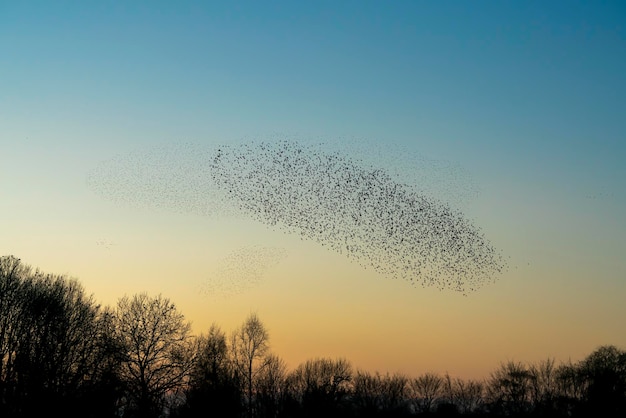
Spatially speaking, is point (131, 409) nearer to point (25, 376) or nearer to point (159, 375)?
point (159, 375)

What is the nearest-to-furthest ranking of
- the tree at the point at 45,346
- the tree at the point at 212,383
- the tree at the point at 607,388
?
the tree at the point at 45,346 → the tree at the point at 212,383 → the tree at the point at 607,388

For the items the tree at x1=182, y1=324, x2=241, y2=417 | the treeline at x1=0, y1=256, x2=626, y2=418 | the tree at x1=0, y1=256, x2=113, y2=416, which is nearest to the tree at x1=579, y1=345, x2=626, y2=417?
the treeline at x1=0, y1=256, x2=626, y2=418

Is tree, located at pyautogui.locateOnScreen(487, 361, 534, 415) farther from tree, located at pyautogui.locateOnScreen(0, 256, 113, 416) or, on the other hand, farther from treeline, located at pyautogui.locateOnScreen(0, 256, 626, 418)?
tree, located at pyautogui.locateOnScreen(0, 256, 113, 416)

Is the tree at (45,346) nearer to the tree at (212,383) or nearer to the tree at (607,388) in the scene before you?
the tree at (212,383)

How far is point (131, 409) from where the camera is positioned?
62.4 m

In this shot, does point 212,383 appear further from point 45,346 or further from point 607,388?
point 607,388

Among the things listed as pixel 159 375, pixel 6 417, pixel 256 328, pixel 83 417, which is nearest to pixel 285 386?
pixel 256 328

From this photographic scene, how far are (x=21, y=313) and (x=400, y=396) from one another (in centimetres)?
8576

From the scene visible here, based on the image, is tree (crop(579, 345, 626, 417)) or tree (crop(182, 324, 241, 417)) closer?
tree (crop(182, 324, 241, 417))

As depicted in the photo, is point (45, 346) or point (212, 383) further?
point (212, 383)

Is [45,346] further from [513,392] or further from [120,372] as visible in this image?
[513,392]

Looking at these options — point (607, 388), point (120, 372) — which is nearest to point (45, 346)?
point (120, 372)

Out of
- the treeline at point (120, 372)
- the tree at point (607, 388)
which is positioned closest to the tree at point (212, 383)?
the treeline at point (120, 372)

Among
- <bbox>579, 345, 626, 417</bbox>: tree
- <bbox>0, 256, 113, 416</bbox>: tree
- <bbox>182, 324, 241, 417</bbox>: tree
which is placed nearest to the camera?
<bbox>0, 256, 113, 416</bbox>: tree
